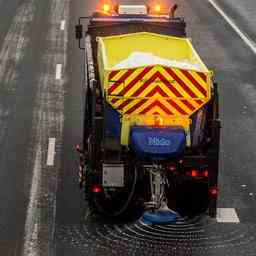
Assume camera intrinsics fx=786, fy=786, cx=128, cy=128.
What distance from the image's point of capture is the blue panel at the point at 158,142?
39.0 ft

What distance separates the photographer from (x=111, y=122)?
1257cm

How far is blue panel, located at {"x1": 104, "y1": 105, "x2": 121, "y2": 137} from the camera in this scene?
12.5 metres

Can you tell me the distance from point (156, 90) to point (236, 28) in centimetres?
1652

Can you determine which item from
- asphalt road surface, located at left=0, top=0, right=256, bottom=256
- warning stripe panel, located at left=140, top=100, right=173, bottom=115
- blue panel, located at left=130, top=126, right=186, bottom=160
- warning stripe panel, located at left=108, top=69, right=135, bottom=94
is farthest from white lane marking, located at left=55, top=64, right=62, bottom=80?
blue panel, located at left=130, top=126, right=186, bottom=160

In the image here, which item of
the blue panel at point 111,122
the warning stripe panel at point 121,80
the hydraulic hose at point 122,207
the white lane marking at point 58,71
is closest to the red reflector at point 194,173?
the hydraulic hose at point 122,207

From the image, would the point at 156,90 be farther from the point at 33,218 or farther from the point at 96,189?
the point at 33,218

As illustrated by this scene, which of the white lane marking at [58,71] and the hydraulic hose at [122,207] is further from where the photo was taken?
the white lane marking at [58,71]

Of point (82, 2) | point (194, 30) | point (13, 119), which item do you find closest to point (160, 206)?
point (13, 119)

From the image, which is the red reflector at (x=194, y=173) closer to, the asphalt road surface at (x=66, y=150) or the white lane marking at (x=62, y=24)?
the asphalt road surface at (x=66, y=150)

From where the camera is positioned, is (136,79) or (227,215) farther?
(227,215)

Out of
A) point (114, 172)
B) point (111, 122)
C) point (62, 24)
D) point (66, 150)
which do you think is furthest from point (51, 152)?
point (62, 24)

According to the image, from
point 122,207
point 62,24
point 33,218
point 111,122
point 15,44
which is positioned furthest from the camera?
point 62,24

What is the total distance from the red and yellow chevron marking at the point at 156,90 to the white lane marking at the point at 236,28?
12810mm

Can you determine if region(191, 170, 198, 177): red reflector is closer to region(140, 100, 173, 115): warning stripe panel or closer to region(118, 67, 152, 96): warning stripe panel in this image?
region(140, 100, 173, 115): warning stripe panel
